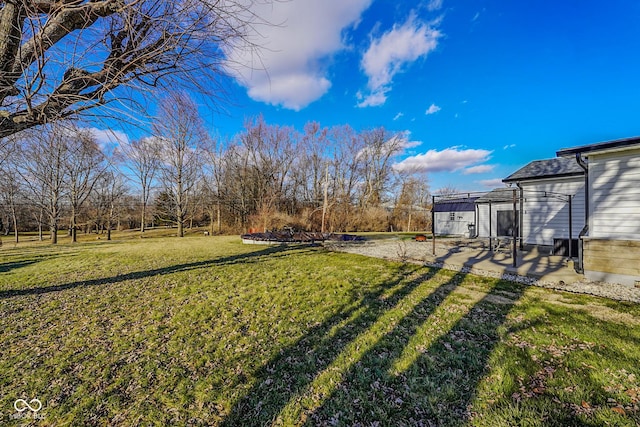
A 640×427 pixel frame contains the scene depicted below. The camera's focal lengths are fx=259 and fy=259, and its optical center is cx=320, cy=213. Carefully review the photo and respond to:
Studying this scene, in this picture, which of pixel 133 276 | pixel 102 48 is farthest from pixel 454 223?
pixel 102 48

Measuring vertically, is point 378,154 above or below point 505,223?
above

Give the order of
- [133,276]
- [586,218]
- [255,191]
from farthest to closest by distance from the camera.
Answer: [255,191]
[133,276]
[586,218]

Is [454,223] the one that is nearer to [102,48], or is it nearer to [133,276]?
[133,276]

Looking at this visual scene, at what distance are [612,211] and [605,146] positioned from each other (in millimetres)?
1401

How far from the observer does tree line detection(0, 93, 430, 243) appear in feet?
61.2

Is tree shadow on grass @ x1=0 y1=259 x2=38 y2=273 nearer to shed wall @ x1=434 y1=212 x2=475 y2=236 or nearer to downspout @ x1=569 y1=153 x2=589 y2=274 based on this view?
downspout @ x1=569 y1=153 x2=589 y2=274

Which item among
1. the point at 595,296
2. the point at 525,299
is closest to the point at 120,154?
the point at 525,299

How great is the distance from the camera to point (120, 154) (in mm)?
2893

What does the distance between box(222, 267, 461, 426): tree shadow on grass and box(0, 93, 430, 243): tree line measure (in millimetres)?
13214

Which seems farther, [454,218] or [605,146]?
[454,218]
